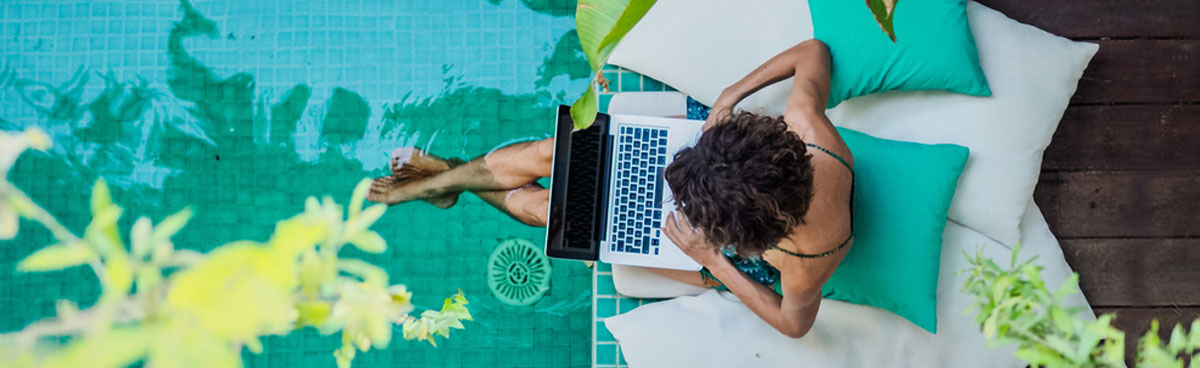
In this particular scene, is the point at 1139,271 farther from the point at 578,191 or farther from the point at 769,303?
the point at 578,191

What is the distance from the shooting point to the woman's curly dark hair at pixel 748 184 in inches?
53.0

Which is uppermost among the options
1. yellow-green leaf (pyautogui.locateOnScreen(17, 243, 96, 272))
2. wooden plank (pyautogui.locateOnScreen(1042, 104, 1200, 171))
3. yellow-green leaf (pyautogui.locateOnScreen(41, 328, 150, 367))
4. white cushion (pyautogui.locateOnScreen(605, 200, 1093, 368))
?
wooden plank (pyautogui.locateOnScreen(1042, 104, 1200, 171))

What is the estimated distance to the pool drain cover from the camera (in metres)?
2.14

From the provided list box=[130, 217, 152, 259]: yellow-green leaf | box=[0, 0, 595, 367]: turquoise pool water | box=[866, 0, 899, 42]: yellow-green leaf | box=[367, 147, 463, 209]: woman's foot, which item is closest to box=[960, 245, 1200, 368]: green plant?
box=[866, 0, 899, 42]: yellow-green leaf

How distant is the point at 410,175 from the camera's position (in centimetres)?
216

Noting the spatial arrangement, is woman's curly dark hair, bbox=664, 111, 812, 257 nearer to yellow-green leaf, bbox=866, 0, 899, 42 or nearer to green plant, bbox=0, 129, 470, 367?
yellow-green leaf, bbox=866, 0, 899, 42

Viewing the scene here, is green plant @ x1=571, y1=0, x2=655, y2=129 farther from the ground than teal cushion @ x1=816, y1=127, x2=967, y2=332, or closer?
farther from the ground

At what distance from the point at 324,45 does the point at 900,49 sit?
1599 millimetres

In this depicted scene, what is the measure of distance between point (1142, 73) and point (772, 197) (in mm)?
1415

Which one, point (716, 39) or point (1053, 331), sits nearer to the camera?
point (1053, 331)

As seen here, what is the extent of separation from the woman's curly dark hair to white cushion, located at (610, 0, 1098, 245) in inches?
12.3

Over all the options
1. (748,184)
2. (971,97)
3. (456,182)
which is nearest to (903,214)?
(971,97)

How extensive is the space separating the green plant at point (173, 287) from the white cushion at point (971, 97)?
4.24 feet

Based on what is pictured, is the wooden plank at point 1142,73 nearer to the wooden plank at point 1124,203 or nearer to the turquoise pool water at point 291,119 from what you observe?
the wooden plank at point 1124,203
